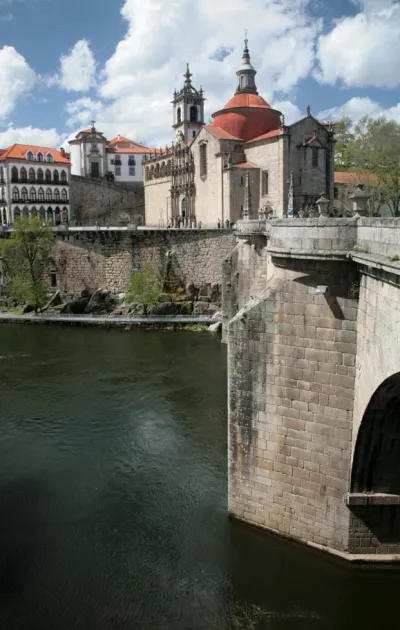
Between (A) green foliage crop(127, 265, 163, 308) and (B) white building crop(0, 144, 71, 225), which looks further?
(B) white building crop(0, 144, 71, 225)

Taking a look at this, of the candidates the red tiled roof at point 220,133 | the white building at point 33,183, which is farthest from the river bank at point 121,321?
the white building at point 33,183

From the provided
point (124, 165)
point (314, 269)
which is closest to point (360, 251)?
point (314, 269)

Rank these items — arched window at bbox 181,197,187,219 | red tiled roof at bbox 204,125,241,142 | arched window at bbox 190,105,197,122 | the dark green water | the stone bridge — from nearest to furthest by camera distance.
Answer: the stone bridge < the dark green water < red tiled roof at bbox 204,125,241,142 < arched window at bbox 181,197,187,219 < arched window at bbox 190,105,197,122

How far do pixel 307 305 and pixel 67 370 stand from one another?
54.7 feet

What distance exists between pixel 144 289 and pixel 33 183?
2493cm

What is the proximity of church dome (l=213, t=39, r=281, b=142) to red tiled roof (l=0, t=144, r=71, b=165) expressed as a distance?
61.0 feet

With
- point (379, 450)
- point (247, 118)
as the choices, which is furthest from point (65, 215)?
point (379, 450)

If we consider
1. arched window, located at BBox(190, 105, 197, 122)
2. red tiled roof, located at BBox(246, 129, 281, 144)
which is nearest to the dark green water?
red tiled roof, located at BBox(246, 129, 281, 144)

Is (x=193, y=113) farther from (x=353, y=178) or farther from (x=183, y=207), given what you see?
(x=353, y=178)

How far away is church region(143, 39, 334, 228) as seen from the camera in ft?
136

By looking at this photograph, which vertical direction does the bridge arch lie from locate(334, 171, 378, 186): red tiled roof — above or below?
→ below

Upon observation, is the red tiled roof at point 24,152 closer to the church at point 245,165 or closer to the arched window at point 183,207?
the church at point 245,165

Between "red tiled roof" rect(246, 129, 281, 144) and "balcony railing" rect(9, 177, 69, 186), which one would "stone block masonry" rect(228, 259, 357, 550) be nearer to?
"red tiled roof" rect(246, 129, 281, 144)

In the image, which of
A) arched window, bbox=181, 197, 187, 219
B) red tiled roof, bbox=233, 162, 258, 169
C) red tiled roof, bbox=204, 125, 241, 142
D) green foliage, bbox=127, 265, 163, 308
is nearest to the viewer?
green foliage, bbox=127, 265, 163, 308
